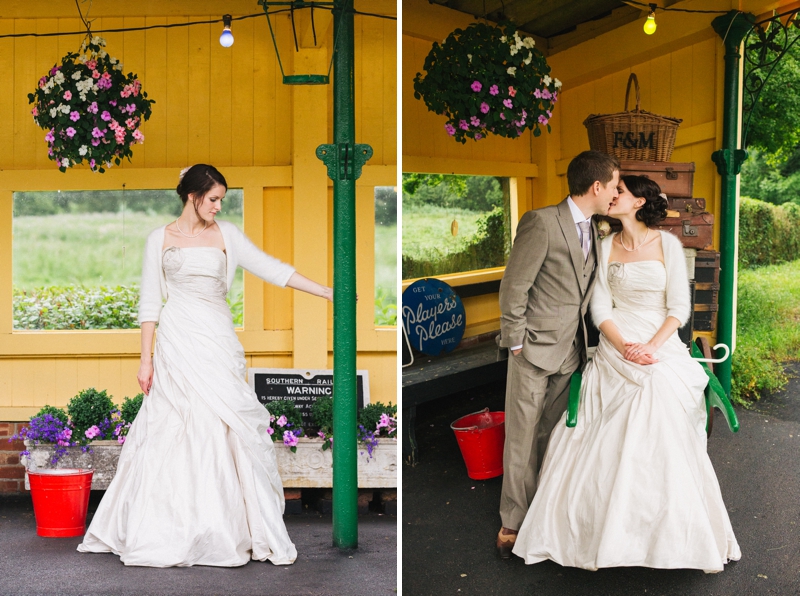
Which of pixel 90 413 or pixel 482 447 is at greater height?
pixel 90 413

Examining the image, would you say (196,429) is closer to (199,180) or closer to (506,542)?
(199,180)

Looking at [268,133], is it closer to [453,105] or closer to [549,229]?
[453,105]

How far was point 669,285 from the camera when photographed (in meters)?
3.47

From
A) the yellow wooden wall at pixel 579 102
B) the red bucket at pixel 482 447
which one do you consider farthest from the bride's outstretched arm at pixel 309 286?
the yellow wooden wall at pixel 579 102

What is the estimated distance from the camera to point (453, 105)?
162 inches

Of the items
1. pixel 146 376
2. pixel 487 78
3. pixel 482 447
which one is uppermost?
pixel 487 78

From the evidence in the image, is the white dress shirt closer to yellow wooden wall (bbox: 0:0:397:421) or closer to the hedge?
yellow wooden wall (bbox: 0:0:397:421)

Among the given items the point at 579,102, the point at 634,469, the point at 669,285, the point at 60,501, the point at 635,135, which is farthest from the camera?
the point at 579,102

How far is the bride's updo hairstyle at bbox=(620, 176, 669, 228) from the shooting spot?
350 cm

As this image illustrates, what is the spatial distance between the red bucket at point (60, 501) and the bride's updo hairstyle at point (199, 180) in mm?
1699

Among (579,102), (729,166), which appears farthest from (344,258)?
(579,102)

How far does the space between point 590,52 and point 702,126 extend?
1.17m

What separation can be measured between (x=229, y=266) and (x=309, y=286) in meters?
0.42

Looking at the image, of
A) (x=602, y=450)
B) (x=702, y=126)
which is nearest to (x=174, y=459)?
(x=602, y=450)
